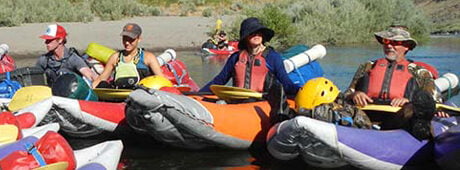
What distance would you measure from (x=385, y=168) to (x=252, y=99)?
169 cm

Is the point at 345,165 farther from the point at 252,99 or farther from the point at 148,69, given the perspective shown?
the point at 148,69

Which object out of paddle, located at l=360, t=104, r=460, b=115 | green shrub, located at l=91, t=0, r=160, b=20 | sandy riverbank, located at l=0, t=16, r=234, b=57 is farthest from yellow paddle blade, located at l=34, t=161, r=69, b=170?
green shrub, located at l=91, t=0, r=160, b=20

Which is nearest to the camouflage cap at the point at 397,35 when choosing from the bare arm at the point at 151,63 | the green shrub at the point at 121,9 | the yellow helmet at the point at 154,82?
the yellow helmet at the point at 154,82

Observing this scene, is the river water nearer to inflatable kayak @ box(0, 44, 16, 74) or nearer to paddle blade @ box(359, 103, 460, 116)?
paddle blade @ box(359, 103, 460, 116)

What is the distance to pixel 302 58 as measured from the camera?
26.5ft

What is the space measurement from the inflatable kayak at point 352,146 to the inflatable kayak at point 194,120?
2.21ft

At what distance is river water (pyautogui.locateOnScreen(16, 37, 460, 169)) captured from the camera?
650 cm

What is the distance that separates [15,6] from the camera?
2673 cm

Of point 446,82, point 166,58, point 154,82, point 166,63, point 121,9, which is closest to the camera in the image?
point 154,82

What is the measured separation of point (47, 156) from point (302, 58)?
4.05 meters

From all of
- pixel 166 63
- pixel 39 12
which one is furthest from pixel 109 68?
pixel 39 12

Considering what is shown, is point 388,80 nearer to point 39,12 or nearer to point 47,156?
point 47,156

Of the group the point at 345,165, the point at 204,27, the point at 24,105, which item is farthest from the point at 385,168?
the point at 204,27

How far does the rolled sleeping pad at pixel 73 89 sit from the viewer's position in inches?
279
